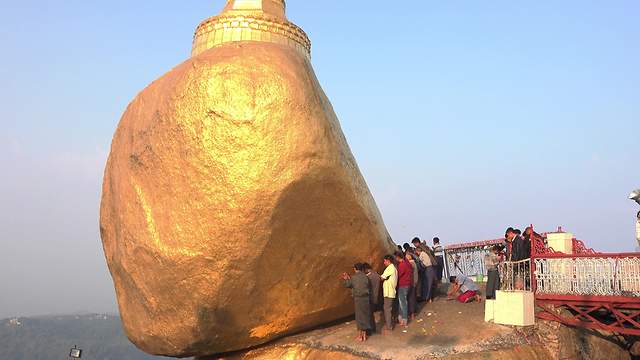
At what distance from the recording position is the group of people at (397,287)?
372 inches

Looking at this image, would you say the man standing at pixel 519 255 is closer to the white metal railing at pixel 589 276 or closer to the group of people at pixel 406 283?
the group of people at pixel 406 283

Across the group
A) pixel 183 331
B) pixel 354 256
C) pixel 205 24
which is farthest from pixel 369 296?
pixel 205 24

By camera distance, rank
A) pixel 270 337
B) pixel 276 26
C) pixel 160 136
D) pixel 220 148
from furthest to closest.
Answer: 1. pixel 276 26
2. pixel 270 337
3. pixel 160 136
4. pixel 220 148

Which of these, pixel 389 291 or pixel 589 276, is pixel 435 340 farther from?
pixel 589 276

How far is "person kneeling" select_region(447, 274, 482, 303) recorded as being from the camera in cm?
1148

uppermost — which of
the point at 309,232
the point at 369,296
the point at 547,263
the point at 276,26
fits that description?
the point at 276,26

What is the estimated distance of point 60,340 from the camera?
148250 mm

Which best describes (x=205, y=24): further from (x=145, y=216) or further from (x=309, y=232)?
(x=309, y=232)

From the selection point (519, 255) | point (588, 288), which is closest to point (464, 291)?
point (519, 255)

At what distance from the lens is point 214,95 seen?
8875mm

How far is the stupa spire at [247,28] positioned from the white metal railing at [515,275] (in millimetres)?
6683

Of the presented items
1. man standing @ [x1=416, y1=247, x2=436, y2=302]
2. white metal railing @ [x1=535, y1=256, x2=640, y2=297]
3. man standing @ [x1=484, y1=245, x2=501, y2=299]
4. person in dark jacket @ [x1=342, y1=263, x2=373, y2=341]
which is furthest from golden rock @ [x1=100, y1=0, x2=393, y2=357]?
white metal railing @ [x1=535, y1=256, x2=640, y2=297]

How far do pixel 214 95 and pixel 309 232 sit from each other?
309 centimetres

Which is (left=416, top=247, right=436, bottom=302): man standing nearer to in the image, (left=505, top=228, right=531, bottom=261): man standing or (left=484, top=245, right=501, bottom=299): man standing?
(left=484, top=245, right=501, bottom=299): man standing
